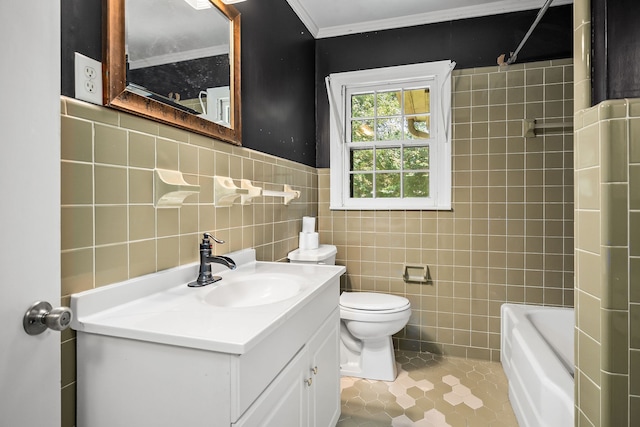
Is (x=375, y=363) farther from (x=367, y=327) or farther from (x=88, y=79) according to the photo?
(x=88, y=79)

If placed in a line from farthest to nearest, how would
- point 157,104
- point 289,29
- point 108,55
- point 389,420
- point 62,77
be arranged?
point 289,29 < point 389,420 < point 157,104 < point 108,55 < point 62,77

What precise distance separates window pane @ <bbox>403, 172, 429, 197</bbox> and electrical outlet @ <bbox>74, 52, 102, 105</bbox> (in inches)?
84.8

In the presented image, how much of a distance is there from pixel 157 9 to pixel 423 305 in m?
2.42

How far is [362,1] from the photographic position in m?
2.42

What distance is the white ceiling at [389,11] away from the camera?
2.42 meters

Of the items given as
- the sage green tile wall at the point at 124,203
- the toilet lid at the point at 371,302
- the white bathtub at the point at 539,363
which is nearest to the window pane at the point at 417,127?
the toilet lid at the point at 371,302

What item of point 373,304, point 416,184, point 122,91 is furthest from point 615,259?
point 416,184

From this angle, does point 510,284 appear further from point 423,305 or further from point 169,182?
point 169,182

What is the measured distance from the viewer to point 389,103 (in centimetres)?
276

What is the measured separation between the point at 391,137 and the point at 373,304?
1.32 m

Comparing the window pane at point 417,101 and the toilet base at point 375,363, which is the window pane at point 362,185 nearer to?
the window pane at point 417,101

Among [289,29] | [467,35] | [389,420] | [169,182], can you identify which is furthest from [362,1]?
[389,420]

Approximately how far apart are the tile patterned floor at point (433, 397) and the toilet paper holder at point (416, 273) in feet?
1.90

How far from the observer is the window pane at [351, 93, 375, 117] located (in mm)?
2811
